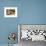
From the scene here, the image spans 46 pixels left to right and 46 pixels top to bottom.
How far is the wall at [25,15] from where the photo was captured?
4.52 m

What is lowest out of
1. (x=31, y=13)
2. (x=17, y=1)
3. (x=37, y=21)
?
(x=37, y=21)

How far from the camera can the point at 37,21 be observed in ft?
14.9

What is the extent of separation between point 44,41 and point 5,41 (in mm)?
1306

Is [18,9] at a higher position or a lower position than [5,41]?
higher

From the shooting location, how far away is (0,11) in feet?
14.8

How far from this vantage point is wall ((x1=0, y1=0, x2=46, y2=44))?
452cm

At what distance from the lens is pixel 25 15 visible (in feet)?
14.9

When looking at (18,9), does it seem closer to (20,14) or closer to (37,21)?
(20,14)

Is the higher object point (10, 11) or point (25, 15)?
point (10, 11)

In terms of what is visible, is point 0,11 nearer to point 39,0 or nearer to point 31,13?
point 31,13

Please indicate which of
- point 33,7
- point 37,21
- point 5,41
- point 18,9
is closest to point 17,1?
point 18,9

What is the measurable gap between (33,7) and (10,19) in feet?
2.90

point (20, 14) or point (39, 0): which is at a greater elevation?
point (39, 0)

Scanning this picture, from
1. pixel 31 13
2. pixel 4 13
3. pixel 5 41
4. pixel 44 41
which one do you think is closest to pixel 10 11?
pixel 4 13
